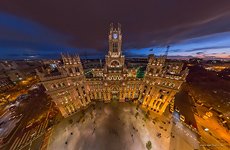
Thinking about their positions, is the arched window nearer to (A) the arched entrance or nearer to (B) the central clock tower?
(B) the central clock tower

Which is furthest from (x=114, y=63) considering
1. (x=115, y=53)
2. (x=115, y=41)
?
(x=115, y=41)

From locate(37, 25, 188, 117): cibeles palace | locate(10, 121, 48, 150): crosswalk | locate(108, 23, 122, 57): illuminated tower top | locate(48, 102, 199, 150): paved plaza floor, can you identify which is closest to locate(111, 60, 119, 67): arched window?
locate(37, 25, 188, 117): cibeles palace

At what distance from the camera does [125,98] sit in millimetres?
58156

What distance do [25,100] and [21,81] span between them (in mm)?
38636

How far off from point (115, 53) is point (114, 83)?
17766 millimetres

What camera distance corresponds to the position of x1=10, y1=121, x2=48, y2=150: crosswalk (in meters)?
34.2

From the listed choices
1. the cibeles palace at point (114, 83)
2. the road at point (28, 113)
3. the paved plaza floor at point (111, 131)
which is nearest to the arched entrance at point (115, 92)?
the cibeles palace at point (114, 83)

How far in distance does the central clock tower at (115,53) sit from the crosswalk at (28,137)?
40402 mm

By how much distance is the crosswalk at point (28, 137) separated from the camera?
112 feet

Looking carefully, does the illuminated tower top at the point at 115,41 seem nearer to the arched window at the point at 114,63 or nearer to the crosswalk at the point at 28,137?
the arched window at the point at 114,63

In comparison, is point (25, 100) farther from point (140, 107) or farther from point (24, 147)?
point (140, 107)

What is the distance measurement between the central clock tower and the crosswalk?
133 ft

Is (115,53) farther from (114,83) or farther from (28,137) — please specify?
(28,137)

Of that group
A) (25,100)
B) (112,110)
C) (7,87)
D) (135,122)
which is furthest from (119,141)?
(7,87)
